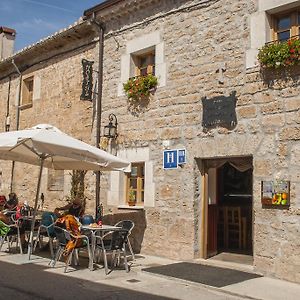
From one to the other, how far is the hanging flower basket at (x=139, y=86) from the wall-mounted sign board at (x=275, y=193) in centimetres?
334

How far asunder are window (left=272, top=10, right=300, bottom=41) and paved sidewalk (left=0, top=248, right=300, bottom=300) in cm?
402

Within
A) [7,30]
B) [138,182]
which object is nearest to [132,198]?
[138,182]

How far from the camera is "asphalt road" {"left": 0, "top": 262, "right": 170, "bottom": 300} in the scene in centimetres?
565

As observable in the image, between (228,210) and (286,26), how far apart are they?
4210mm

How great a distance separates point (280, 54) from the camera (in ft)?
23.0

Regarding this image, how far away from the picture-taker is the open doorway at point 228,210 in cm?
866

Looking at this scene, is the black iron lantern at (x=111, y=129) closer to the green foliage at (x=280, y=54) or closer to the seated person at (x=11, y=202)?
the green foliage at (x=280, y=54)

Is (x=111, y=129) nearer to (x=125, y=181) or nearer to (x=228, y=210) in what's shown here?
(x=125, y=181)

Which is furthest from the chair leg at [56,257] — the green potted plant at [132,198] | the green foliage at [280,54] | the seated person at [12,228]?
the green foliage at [280,54]

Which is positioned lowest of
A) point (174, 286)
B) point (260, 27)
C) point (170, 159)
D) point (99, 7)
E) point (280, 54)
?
point (174, 286)

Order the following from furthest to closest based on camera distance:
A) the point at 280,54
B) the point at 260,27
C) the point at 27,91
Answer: the point at 27,91 → the point at 260,27 → the point at 280,54

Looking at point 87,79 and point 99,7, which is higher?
point 99,7

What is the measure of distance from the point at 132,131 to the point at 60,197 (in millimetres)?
3340

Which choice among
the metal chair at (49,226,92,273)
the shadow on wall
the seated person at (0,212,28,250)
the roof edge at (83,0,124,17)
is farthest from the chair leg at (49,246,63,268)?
the roof edge at (83,0,124,17)
